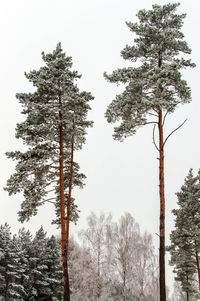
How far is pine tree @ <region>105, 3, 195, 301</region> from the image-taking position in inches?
539

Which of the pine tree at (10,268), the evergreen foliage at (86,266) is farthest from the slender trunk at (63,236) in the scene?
the pine tree at (10,268)

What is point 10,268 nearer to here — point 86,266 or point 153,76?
point 86,266

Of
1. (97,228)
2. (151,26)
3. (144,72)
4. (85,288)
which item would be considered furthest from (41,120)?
(85,288)

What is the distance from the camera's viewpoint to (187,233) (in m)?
26.8

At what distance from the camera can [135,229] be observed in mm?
36312

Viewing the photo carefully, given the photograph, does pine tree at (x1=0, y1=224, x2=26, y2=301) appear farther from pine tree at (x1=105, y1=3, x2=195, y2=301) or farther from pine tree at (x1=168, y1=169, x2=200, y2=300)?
pine tree at (x1=105, y1=3, x2=195, y2=301)

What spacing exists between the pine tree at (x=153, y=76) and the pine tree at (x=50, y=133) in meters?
2.30

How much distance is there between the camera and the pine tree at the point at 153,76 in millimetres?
13688

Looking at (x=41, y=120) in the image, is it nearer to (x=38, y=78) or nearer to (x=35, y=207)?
(x=38, y=78)

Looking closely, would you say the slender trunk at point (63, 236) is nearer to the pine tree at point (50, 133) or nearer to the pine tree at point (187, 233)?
the pine tree at point (50, 133)

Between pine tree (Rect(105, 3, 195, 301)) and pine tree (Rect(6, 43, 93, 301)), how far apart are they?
7.55 feet

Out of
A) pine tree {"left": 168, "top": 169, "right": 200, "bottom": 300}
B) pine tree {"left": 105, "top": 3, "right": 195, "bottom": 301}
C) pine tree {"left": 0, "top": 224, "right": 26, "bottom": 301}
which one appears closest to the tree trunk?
pine tree {"left": 105, "top": 3, "right": 195, "bottom": 301}

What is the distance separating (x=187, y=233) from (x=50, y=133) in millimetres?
17254

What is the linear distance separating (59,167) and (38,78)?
202 inches
